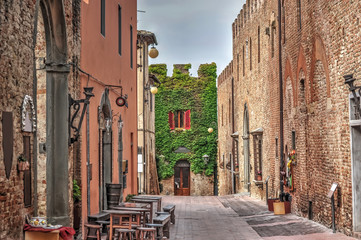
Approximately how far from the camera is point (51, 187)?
29.4 feet

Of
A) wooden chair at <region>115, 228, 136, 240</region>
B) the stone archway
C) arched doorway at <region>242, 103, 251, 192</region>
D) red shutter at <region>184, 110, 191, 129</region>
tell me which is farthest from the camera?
red shutter at <region>184, 110, 191, 129</region>

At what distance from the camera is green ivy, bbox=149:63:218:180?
37.5m

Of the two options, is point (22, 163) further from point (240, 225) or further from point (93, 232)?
point (240, 225)

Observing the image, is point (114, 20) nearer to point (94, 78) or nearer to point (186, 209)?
point (94, 78)

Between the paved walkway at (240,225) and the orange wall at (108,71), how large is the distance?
2.14 meters

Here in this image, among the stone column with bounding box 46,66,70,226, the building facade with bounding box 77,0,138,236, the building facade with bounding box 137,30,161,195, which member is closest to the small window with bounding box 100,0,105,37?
the building facade with bounding box 77,0,138,236

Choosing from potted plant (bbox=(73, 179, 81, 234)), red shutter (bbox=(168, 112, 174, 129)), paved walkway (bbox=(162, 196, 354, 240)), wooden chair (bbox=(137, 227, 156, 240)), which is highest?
red shutter (bbox=(168, 112, 174, 129))

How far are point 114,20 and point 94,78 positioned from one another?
3.61 m

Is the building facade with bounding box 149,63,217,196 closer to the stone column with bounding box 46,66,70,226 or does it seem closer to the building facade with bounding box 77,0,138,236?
the building facade with bounding box 77,0,138,236

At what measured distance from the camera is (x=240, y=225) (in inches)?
581

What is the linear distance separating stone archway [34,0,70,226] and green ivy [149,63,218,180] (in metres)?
27.9

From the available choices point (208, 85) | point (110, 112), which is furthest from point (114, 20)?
point (208, 85)

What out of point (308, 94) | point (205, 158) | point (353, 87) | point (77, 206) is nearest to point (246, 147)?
point (205, 158)

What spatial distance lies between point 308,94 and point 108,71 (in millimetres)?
5053
